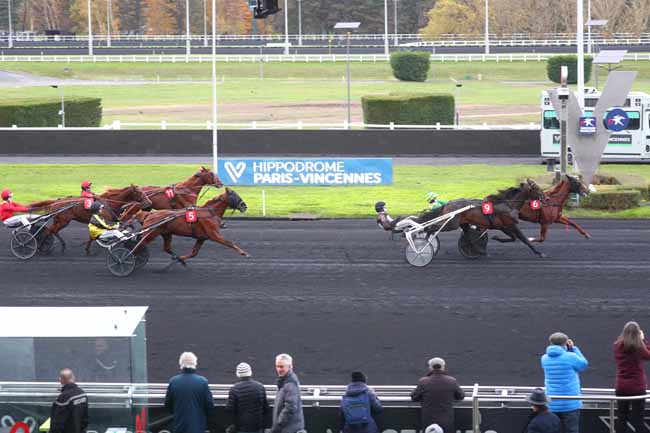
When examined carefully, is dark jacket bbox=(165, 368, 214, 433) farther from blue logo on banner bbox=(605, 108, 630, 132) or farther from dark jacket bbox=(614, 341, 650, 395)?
blue logo on banner bbox=(605, 108, 630, 132)

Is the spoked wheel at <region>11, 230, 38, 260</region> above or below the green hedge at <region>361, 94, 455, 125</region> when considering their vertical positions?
below

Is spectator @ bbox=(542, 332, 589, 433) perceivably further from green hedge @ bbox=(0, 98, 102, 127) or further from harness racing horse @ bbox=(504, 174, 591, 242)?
green hedge @ bbox=(0, 98, 102, 127)

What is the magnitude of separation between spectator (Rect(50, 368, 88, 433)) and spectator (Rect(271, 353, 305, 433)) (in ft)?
4.53

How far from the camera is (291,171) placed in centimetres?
2212

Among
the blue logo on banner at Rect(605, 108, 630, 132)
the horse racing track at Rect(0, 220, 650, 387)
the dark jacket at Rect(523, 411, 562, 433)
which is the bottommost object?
the horse racing track at Rect(0, 220, 650, 387)

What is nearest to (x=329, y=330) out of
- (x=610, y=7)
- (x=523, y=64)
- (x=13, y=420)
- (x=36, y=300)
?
(x=36, y=300)

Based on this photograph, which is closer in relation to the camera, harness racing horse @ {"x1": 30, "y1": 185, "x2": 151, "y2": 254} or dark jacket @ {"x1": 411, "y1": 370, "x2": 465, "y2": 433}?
dark jacket @ {"x1": 411, "y1": 370, "x2": 465, "y2": 433}

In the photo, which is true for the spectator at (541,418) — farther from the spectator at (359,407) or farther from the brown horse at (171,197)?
the brown horse at (171,197)

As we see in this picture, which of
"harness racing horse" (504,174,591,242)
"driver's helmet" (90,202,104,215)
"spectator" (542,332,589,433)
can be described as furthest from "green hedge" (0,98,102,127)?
"spectator" (542,332,589,433)

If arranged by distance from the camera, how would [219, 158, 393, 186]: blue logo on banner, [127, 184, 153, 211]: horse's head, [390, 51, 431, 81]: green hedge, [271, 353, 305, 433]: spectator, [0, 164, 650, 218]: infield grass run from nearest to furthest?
[271, 353, 305, 433]: spectator < [127, 184, 153, 211]: horse's head < [0, 164, 650, 218]: infield grass < [219, 158, 393, 186]: blue logo on banner < [390, 51, 431, 81]: green hedge

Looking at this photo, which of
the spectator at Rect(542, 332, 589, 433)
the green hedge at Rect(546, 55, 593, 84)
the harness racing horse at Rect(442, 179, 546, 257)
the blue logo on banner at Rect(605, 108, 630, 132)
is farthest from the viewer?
the green hedge at Rect(546, 55, 593, 84)

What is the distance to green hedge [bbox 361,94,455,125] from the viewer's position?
34594 mm

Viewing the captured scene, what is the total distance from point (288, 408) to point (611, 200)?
1435 cm

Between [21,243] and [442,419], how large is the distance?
10311mm
